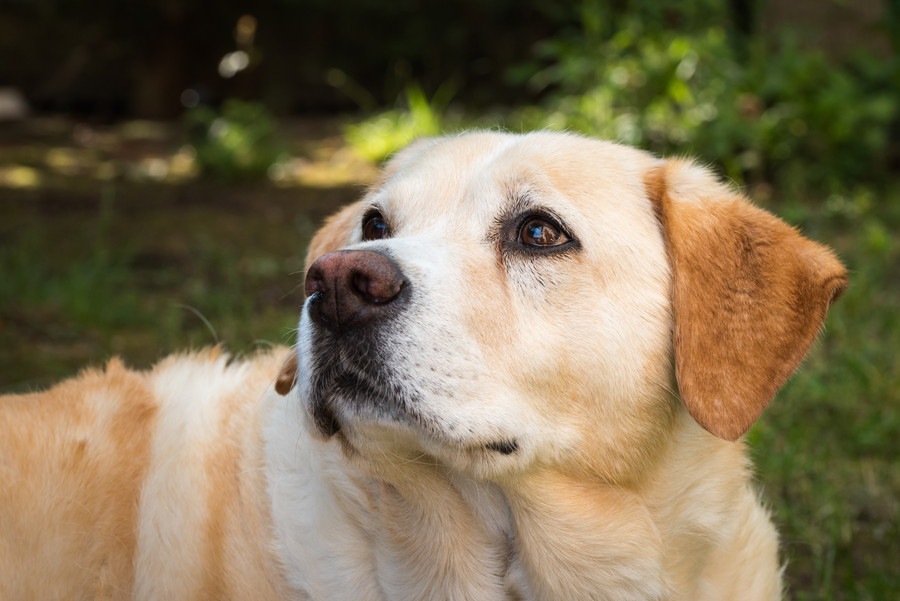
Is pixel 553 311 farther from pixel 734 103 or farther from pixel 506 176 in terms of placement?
pixel 734 103

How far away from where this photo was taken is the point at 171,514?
2863 millimetres

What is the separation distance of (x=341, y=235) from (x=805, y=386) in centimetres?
260

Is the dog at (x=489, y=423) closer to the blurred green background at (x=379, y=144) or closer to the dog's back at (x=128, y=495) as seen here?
the dog's back at (x=128, y=495)

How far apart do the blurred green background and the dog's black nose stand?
4.47ft

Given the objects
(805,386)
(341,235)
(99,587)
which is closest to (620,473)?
(341,235)

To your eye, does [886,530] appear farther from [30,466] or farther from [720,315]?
[30,466]

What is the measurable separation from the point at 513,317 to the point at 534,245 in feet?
0.84

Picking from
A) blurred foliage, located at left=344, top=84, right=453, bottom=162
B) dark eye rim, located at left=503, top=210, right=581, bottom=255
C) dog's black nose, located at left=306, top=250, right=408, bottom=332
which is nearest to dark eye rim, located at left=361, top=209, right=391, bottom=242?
dark eye rim, located at left=503, top=210, right=581, bottom=255

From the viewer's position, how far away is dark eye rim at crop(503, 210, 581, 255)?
2.62 meters

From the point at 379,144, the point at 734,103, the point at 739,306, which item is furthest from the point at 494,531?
the point at 379,144

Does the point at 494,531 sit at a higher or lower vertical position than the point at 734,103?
lower

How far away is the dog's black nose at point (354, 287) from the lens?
223 centimetres

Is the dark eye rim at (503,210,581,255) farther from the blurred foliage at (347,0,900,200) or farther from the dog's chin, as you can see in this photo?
the blurred foliage at (347,0,900,200)

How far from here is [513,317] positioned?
247cm
